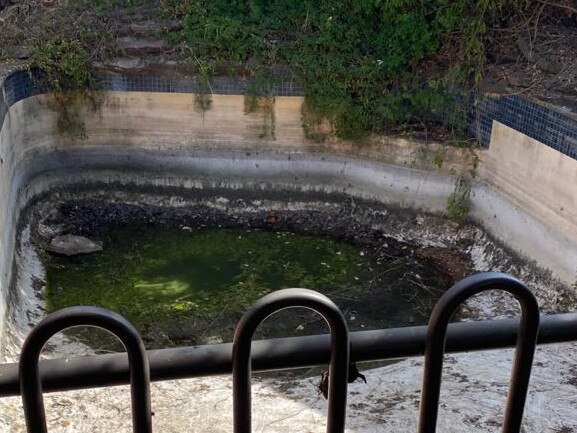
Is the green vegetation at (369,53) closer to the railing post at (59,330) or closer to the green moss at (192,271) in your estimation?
the green moss at (192,271)

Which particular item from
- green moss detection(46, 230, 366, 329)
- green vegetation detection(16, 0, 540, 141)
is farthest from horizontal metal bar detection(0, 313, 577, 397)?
green vegetation detection(16, 0, 540, 141)

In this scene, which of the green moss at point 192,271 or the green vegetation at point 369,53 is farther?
the green vegetation at point 369,53

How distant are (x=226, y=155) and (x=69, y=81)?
5.83ft

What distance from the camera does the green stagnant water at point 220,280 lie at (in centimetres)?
534

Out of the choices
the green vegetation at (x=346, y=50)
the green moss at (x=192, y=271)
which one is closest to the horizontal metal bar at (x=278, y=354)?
the green moss at (x=192, y=271)

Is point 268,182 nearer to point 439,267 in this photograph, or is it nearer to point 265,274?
point 265,274

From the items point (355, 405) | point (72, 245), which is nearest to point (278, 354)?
point (355, 405)

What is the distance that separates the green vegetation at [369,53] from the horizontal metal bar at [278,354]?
5892mm

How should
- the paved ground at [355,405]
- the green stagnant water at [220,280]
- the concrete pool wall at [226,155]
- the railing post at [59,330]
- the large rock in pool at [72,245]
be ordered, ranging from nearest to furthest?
the railing post at [59,330]
the paved ground at [355,405]
the green stagnant water at [220,280]
the large rock in pool at [72,245]
the concrete pool wall at [226,155]

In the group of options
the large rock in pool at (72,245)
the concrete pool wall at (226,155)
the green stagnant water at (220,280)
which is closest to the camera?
the green stagnant water at (220,280)

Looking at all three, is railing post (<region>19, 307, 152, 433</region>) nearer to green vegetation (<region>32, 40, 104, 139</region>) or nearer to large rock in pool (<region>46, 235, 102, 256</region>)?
large rock in pool (<region>46, 235, 102, 256</region>)

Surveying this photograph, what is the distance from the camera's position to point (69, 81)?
6.85 metres

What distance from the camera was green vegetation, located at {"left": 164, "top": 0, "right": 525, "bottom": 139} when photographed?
6750 millimetres

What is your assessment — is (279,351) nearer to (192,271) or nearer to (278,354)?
(278,354)
